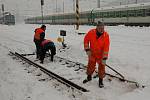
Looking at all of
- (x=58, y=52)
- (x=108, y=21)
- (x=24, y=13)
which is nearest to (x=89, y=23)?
(x=108, y=21)

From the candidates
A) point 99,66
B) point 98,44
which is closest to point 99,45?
point 98,44

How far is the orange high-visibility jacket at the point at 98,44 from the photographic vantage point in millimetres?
7708

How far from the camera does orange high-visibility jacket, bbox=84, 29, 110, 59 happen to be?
7708mm

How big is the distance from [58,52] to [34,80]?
6.51 metres

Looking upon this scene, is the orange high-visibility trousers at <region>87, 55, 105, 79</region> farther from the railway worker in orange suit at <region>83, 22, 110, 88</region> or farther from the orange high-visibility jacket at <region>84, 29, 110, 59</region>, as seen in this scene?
the orange high-visibility jacket at <region>84, 29, 110, 59</region>

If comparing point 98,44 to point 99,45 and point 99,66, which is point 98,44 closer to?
point 99,45

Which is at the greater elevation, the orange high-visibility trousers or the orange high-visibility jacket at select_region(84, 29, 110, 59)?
the orange high-visibility jacket at select_region(84, 29, 110, 59)

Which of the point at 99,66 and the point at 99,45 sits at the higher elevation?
the point at 99,45

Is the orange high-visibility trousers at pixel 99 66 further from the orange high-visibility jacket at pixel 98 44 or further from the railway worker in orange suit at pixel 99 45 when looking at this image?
the orange high-visibility jacket at pixel 98 44

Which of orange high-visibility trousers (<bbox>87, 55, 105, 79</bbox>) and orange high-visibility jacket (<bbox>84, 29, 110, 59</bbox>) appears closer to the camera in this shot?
orange high-visibility jacket (<bbox>84, 29, 110, 59</bbox>)

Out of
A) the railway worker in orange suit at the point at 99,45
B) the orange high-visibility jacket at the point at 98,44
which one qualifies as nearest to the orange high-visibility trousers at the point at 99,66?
the railway worker in orange suit at the point at 99,45

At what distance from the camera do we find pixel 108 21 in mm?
39188

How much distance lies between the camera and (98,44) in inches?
307

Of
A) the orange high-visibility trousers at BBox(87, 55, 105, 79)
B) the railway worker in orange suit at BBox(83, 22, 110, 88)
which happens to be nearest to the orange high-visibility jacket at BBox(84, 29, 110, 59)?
the railway worker in orange suit at BBox(83, 22, 110, 88)
